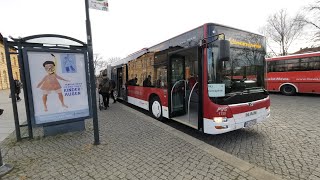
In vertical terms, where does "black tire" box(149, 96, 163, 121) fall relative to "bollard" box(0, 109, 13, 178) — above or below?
above

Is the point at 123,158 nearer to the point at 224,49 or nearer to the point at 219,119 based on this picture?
the point at 219,119

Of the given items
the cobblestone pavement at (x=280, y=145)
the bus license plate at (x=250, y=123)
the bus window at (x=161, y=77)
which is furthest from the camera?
the bus window at (x=161, y=77)

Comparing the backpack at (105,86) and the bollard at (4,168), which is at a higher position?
the backpack at (105,86)

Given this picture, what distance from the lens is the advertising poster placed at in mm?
4684

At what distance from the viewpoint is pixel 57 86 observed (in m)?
4.90

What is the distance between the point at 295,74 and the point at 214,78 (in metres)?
12.4

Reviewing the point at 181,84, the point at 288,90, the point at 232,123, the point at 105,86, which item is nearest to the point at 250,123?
the point at 232,123

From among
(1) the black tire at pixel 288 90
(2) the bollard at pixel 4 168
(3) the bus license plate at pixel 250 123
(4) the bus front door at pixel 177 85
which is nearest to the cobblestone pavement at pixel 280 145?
(3) the bus license plate at pixel 250 123

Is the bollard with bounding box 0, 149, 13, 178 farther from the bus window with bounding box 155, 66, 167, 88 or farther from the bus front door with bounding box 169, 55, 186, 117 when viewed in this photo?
the bus window with bounding box 155, 66, 167, 88

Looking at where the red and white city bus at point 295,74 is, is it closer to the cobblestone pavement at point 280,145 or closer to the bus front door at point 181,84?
the cobblestone pavement at point 280,145

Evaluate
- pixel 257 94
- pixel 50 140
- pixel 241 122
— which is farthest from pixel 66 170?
pixel 257 94

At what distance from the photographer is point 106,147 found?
171 inches

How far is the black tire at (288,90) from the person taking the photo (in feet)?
43.9

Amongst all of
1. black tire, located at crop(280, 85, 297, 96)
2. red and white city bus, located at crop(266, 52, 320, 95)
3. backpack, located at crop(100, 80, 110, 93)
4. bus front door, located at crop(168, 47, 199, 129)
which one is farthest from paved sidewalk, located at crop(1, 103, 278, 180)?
black tire, located at crop(280, 85, 297, 96)
